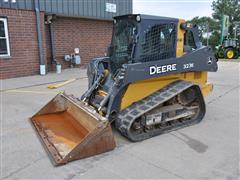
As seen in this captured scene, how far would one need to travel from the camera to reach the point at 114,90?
3879mm

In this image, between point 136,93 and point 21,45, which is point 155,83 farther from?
point 21,45

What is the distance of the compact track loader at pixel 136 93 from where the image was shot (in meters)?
3.59

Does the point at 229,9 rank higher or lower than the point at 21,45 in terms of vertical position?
higher

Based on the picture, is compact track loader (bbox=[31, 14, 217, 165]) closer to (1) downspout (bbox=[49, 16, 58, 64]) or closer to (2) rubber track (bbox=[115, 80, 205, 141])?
(2) rubber track (bbox=[115, 80, 205, 141])

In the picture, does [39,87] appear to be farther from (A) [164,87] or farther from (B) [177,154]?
(B) [177,154]

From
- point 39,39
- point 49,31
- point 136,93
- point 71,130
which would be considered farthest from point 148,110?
point 49,31

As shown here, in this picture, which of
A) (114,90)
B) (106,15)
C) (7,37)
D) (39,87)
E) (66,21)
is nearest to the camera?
(114,90)

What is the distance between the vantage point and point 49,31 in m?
10.8

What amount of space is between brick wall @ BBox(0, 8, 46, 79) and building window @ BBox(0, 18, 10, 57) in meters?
0.13

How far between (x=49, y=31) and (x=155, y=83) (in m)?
7.88

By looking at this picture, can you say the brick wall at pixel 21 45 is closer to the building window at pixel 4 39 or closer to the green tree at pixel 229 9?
the building window at pixel 4 39

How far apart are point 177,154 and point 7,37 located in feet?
26.5

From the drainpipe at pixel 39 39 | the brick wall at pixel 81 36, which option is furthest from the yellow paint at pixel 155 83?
the brick wall at pixel 81 36

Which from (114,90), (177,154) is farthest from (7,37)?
(177,154)
